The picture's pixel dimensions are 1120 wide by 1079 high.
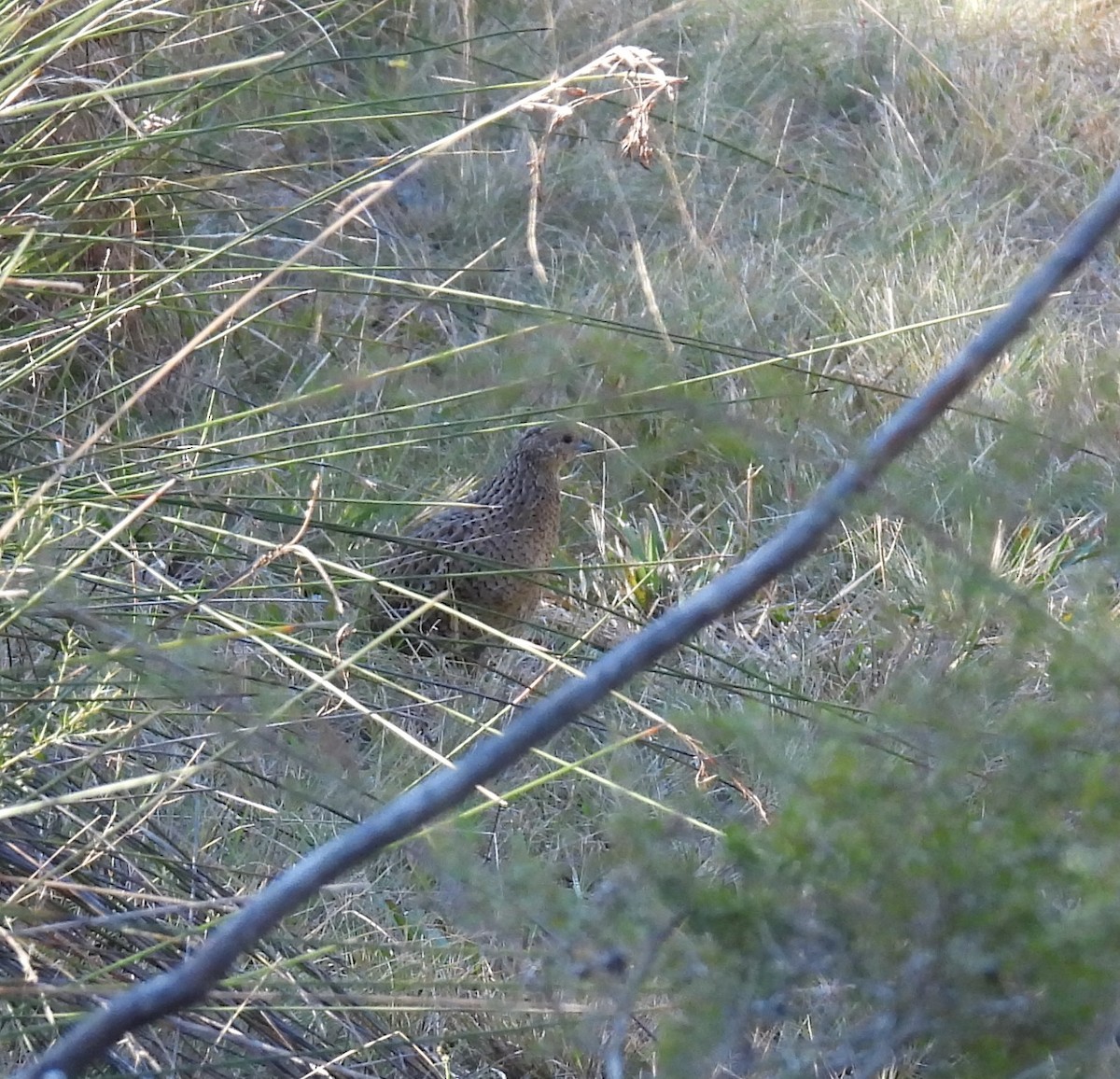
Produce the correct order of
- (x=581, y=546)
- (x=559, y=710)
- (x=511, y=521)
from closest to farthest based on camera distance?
(x=559, y=710)
(x=511, y=521)
(x=581, y=546)

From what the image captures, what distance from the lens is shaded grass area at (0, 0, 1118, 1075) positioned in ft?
3.03

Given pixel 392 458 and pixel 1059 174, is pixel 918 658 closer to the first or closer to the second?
pixel 392 458

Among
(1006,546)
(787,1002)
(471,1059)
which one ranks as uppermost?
(787,1002)

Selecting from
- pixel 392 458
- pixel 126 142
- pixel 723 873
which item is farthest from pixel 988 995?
pixel 392 458

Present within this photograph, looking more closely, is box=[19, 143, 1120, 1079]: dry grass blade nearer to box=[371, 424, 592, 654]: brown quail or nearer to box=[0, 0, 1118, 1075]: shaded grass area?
box=[0, 0, 1118, 1075]: shaded grass area

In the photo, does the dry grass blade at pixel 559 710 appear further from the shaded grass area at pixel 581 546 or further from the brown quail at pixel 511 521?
the brown quail at pixel 511 521

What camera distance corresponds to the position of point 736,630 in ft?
10.2

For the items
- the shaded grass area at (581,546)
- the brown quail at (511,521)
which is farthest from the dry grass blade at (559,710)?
the brown quail at (511,521)

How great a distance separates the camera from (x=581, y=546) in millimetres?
3562

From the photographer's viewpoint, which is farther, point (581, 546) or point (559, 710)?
point (581, 546)

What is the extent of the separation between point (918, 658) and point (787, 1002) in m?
1.46

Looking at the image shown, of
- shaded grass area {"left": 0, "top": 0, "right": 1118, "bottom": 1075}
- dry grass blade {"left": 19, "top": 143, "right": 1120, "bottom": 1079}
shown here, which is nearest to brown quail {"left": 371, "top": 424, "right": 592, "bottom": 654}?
shaded grass area {"left": 0, "top": 0, "right": 1118, "bottom": 1075}

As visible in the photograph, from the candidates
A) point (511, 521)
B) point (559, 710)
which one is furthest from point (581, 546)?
point (559, 710)

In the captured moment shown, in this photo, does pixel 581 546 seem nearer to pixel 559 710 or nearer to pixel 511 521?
pixel 511 521
